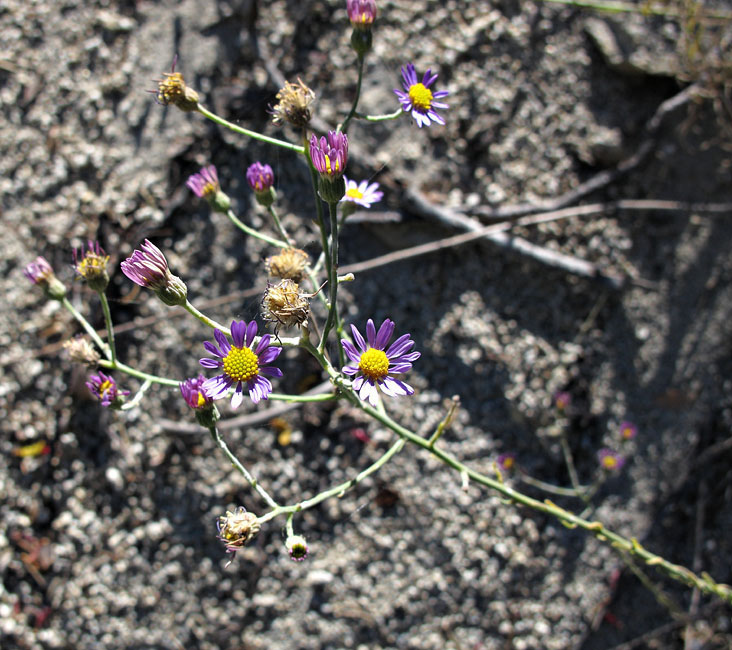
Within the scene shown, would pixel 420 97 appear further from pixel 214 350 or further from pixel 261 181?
pixel 214 350

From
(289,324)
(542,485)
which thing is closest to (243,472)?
(289,324)

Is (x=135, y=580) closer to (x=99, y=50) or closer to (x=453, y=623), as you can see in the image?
(x=453, y=623)

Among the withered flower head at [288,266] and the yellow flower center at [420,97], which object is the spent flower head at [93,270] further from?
the yellow flower center at [420,97]


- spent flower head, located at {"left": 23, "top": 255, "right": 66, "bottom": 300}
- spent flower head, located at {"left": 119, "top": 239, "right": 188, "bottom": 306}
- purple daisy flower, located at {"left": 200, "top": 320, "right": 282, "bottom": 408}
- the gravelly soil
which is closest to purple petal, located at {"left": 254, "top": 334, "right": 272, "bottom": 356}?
purple daisy flower, located at {"left": 200, "top": 320, "right": 282, "bottom": 408}

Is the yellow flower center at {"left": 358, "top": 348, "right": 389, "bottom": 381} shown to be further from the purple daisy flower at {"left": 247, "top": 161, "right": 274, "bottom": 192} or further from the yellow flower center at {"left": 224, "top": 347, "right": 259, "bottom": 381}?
the purple daisy flower at {"left": 247, "top": 161, "right": 274, "bottom": 192}

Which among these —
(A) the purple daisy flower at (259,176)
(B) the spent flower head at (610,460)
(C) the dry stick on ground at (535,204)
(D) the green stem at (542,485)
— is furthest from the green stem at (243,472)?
(B) the spent flower head at (610,460)
